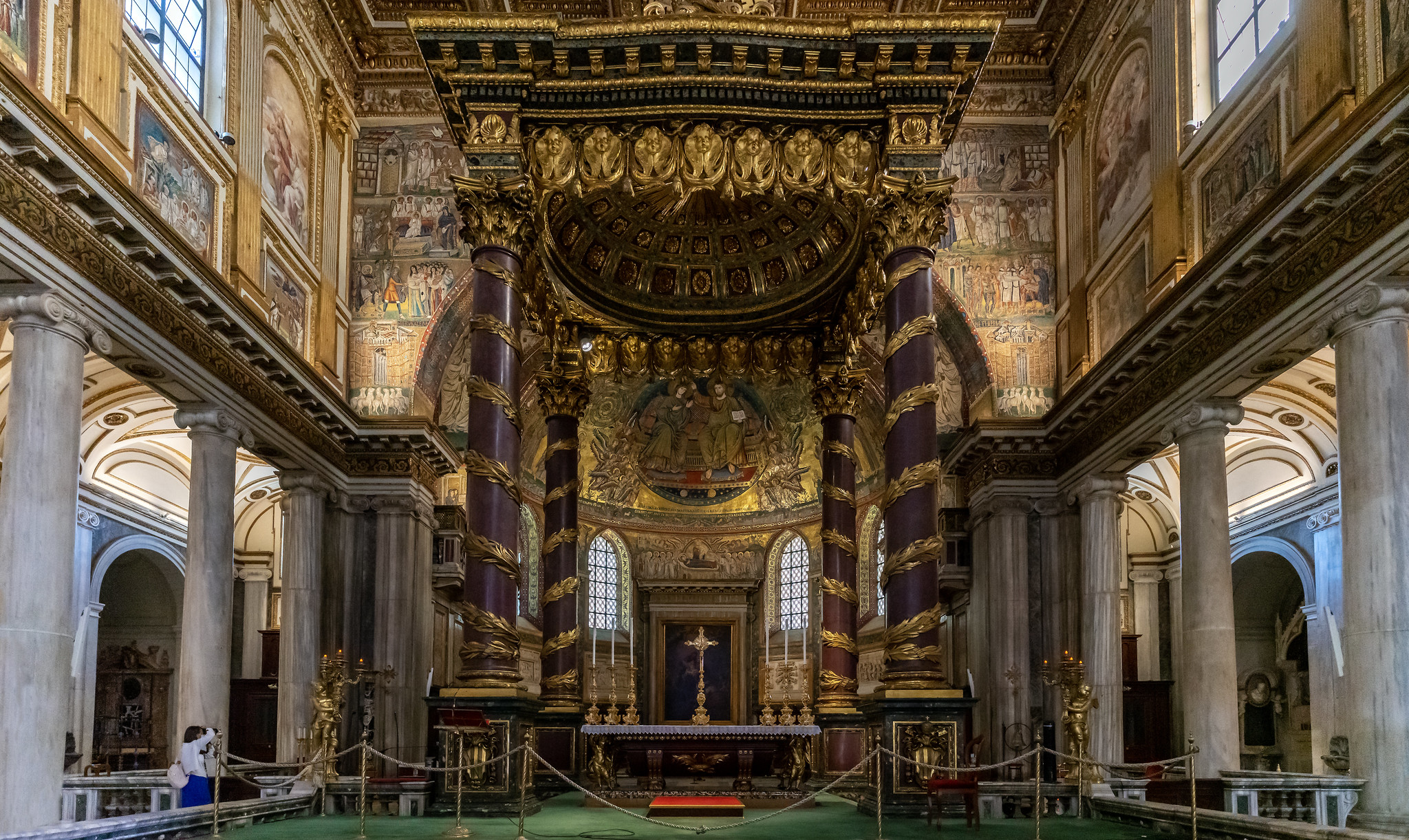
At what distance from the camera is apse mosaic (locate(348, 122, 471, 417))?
75.2 feet

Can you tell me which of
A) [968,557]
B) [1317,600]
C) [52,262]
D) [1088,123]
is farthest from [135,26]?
[1317,600]

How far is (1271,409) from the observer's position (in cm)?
2244

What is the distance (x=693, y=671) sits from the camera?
30.9m

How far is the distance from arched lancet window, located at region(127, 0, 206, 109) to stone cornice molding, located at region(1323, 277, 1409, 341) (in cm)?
1352

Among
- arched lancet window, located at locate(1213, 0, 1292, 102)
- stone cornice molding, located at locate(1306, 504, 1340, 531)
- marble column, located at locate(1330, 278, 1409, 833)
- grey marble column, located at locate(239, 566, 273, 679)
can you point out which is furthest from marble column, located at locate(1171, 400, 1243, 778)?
grey marble column, located at locate(239, 566, 273, 679)

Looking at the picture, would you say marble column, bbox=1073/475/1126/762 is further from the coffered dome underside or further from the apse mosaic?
the apse mosaic

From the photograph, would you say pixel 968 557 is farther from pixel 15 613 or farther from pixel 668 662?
pixel 15 613

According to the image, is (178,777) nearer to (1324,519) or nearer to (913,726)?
(913,726)

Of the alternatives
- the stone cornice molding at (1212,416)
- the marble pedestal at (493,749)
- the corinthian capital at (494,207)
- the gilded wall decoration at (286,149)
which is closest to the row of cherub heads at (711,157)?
the corinthian capital at (494,207)

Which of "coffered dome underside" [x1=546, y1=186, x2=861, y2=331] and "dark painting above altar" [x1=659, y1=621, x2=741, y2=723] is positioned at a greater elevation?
"coffered dome underside" [x1=546, y1=186, x2=861, y2=331]

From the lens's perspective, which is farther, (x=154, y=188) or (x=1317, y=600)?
(x=1317, y=600)

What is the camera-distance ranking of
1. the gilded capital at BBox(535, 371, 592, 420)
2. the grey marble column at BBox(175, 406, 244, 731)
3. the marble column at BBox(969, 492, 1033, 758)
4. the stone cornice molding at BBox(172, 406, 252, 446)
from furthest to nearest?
the marble column at BBox(969, 492, 1033, 758) → the gilded capital at BBox(535, 371, 592, 420) → the stone cornice molding at BBox(172, 406, 252, 446) → the grey marble column at BBox(175, 406, 244, 731)

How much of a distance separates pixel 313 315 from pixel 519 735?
33.5 feet

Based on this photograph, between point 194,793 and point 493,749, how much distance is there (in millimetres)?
2967
